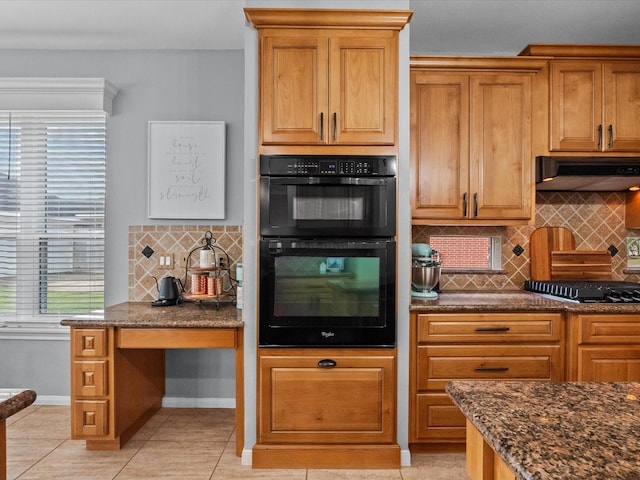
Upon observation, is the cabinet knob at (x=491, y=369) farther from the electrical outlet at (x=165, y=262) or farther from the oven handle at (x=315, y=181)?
the electrical outlet at (x=165, y=262)

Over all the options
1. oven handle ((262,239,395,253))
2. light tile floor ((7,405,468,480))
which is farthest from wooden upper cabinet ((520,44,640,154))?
light tile floor ((7,405,468,480))

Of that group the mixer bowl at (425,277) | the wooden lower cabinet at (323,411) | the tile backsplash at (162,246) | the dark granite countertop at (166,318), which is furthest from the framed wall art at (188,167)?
the mixer bowl at (425,277)

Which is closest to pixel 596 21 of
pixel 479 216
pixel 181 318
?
pixel 479 216

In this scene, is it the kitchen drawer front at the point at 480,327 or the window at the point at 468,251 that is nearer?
the kitchen drawer front at the point at 480,327

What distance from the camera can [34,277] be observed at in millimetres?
3357

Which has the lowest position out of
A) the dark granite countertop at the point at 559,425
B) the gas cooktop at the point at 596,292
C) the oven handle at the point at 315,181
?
the dark granite countertop at the point at 559,425

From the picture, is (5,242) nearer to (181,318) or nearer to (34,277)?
(34,277)

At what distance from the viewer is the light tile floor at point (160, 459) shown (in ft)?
7.71

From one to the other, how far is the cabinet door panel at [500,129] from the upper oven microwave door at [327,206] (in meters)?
0.78

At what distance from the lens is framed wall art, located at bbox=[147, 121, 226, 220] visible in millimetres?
3266

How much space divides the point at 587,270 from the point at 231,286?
2.57m

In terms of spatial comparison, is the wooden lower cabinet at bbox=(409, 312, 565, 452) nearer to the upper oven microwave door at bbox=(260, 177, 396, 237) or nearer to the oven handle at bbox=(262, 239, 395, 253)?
the oven handle at bbox=(262, 239, 395, 253)

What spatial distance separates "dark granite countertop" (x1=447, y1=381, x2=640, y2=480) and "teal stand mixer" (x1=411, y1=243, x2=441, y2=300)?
1.70m

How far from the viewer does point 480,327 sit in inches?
101
